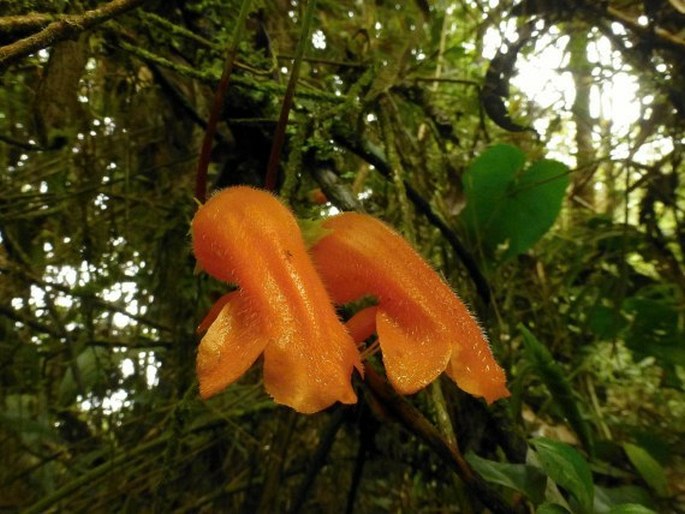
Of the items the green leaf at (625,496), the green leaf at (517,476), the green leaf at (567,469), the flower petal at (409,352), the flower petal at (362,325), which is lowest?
the green leaf at (625,496)

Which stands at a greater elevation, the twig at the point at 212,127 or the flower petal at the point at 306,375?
the twig at the point at 212,127

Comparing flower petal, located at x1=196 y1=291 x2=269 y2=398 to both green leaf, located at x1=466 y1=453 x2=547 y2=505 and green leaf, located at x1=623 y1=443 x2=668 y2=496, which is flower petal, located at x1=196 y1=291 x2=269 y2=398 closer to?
green leaf, located at x1=466 y1=453 x2=547 y2=505

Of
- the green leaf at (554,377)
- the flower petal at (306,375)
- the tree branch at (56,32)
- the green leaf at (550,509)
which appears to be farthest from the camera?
the green leaf at (554,377)

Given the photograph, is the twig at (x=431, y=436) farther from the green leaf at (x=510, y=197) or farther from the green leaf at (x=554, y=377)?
the green leaf at (x=510, y=197)

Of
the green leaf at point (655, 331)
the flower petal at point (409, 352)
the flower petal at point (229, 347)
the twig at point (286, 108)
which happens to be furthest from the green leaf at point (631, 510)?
the green leaf at point (655, 331)

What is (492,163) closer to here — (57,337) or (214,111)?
(214,111)

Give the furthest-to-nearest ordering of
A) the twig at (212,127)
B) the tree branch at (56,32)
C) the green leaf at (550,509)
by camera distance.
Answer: the twig at (212,127) → the green leaf at (550,509) → the tree branch at (56,32)

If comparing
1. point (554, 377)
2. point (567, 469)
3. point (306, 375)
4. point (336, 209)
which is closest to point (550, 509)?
point (567, 469)
